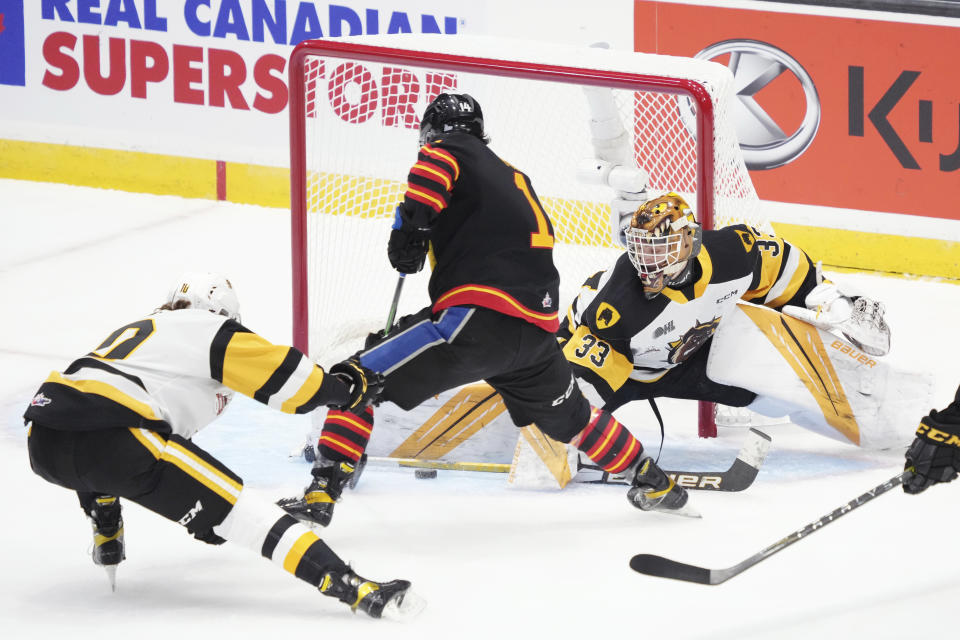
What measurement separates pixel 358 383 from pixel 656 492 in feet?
2.77

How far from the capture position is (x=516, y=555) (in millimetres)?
3441

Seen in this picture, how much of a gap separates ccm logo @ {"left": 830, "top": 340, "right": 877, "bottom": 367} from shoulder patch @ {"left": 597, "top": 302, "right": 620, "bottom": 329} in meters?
0.62

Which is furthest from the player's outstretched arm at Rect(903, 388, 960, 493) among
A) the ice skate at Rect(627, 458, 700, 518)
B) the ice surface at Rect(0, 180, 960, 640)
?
the ice skate at Rect(627, 458, 700, 518)

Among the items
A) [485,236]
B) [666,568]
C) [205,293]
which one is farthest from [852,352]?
[205,293]

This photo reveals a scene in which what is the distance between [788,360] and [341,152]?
166 cm

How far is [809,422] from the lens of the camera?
4.05 metres

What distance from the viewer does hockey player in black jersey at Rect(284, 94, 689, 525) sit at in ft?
10.8

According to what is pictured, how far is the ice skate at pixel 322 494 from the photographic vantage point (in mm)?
3449

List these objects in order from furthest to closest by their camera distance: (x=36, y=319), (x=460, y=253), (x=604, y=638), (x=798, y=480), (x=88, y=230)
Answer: (x=88, y=230), (x=36, y=319), (x=798, y=480), (x=460, y=253), (x=604, y=638)

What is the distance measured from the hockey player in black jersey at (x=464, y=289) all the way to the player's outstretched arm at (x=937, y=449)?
817mm

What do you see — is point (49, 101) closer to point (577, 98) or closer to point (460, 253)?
point (577, 98)

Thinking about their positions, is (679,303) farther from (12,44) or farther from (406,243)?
(12,44)

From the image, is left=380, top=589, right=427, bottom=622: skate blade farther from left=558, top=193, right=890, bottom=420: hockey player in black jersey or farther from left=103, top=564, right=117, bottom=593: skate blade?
left=558, top=193, right=890, bottom=420: hockey player in black jersey

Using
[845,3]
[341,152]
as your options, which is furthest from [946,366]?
[341,152]
